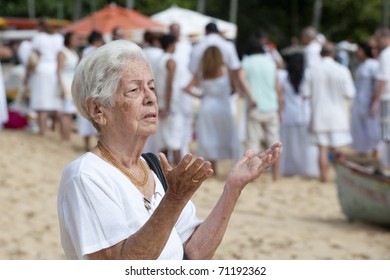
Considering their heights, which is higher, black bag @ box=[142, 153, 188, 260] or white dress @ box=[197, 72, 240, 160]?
black bag @ box=[142, 153, 188, 260]

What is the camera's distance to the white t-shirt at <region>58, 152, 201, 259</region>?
9.55 feet

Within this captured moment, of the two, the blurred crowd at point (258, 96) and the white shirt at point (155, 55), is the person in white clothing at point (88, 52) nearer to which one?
the blurred crowd at point (258, 96)

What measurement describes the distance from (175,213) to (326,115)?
367 inches

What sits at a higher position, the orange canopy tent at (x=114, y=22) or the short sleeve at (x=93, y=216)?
the short sleeve at (x=93, y=216)

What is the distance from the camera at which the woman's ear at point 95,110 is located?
10.0 ft

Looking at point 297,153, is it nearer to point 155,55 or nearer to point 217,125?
point 217,125

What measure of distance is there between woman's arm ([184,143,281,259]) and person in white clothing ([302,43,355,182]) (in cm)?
860

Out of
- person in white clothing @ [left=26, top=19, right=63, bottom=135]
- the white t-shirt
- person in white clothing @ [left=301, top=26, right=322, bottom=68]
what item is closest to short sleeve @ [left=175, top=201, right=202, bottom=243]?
the white t-shirt

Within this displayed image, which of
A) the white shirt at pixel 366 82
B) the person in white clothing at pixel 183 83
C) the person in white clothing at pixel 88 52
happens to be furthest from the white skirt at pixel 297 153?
the person in white clothing at pixel 88 52

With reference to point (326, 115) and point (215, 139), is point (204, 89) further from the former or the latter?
point (326, 115)

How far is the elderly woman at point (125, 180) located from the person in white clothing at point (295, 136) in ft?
30.4

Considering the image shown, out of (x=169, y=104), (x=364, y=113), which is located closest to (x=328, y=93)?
(x=169, y=104)

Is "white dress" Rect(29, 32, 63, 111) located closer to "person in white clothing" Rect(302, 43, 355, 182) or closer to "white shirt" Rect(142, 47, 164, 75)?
"white shirt" Rect(142, 47, 164, 75)

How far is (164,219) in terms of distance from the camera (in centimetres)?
285
